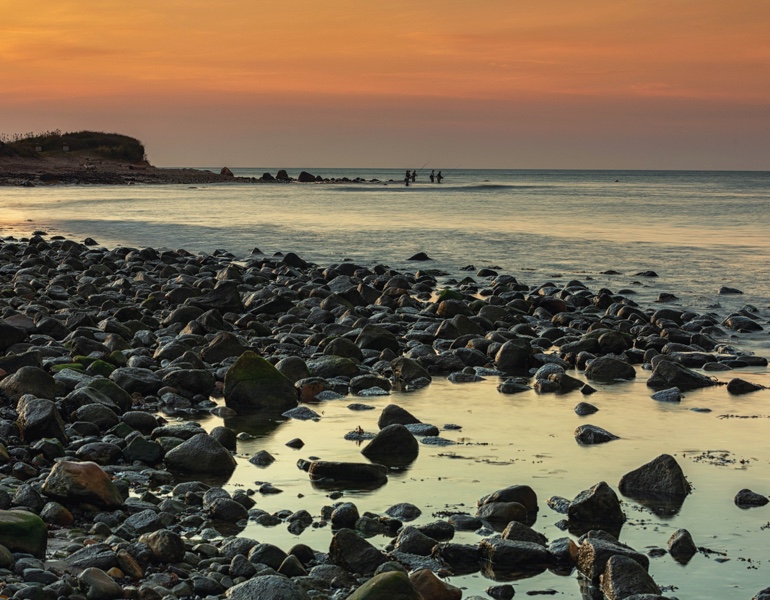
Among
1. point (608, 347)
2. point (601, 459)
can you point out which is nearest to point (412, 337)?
point (608, 347)

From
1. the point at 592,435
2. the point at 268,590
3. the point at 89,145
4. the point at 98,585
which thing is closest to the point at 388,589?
the point at 268,590

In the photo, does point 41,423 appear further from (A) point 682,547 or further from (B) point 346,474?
(A) point 682,547

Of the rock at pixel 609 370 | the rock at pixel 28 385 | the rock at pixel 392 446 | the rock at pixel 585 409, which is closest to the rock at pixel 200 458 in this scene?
the rock at pixel 392 446

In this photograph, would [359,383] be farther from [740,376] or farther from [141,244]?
[141,244]

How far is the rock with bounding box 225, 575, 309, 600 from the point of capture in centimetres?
486

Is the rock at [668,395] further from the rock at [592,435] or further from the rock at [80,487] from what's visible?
the rock at [80,487]

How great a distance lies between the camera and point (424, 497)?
273 inches

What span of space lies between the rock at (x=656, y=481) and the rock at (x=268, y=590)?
3184 millimetres

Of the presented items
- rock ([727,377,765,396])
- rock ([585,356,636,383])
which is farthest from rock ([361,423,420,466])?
rock ([727,377,765,396])

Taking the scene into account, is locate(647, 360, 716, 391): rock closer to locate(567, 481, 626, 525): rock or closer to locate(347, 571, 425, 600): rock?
locate(567, 481, 626, 525): rock

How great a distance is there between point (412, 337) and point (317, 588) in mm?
8142

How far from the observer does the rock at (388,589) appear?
15.7 ft

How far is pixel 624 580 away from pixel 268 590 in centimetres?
202

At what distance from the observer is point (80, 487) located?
6.29 metres
